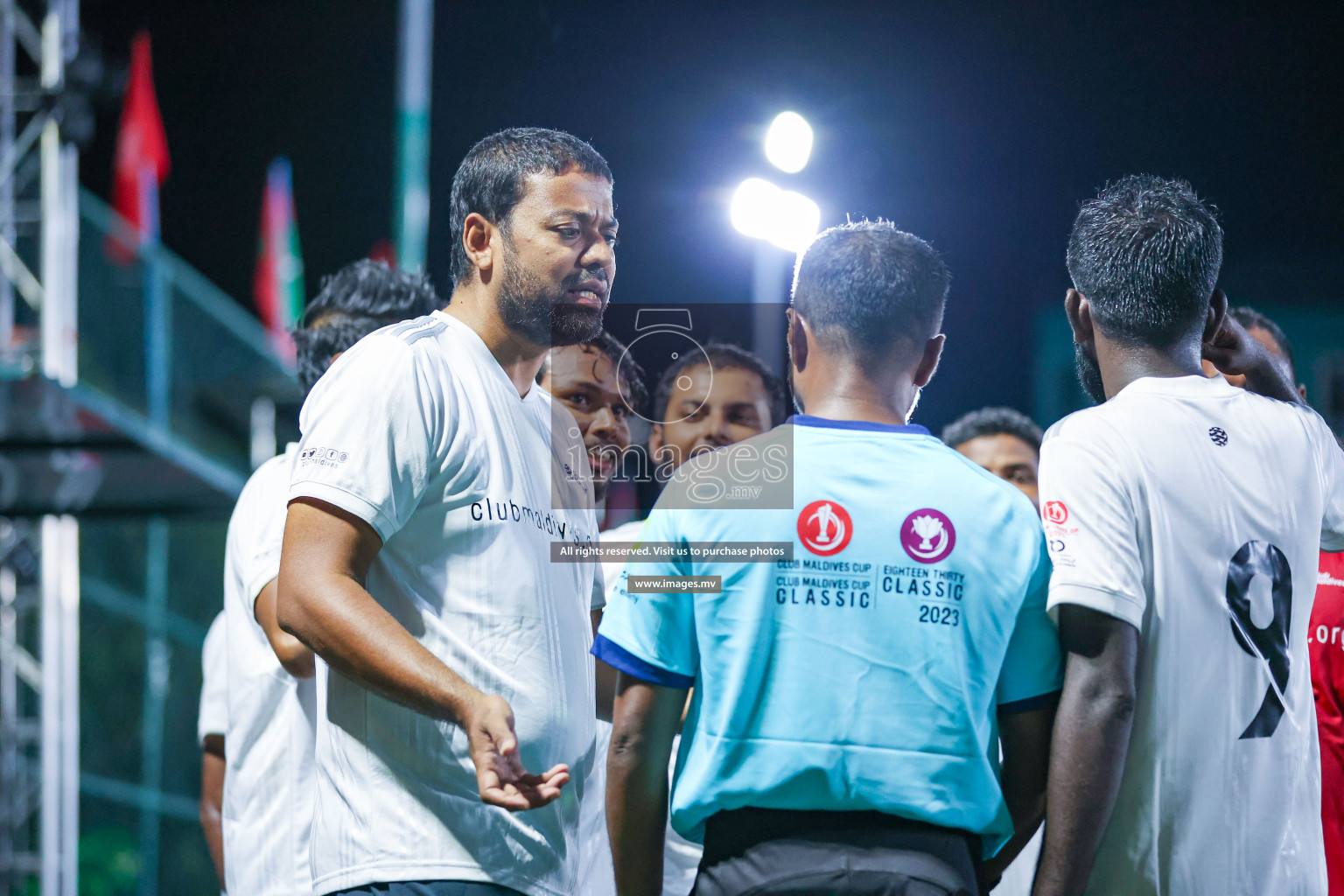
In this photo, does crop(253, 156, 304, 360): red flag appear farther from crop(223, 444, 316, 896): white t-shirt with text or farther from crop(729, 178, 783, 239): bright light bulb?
crop(223, 444, 316, 896): white t-shirt with text

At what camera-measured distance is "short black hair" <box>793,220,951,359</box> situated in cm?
169

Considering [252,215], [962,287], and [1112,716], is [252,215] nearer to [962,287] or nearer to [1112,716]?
[962,287]

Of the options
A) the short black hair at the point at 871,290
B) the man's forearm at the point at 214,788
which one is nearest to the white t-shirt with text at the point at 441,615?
the short black hair at the point at 871,290

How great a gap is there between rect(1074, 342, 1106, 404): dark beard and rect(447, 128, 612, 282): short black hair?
2.95ft

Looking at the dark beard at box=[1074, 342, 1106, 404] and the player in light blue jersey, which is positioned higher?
the dark beard at box=[1074, 342, 1106, 404]

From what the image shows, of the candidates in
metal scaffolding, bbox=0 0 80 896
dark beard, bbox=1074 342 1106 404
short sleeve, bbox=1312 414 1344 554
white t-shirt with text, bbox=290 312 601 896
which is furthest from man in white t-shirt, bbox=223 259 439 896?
metal scaffolding, bbox=0 0 80 896

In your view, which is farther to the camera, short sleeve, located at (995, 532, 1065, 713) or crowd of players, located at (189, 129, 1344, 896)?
short sleeve, located at (995, 532, 1065, 713)

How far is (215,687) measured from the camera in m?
3.06

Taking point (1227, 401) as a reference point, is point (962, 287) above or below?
above

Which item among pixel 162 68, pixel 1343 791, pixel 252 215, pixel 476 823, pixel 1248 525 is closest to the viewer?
pixel 476 823

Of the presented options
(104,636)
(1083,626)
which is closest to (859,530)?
(1083,626)

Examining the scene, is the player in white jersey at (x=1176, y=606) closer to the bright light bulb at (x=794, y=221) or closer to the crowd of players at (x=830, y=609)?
the crowd of players at (x=830, y=609)

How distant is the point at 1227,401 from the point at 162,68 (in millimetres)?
10571

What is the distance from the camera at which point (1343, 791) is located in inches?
93.7
